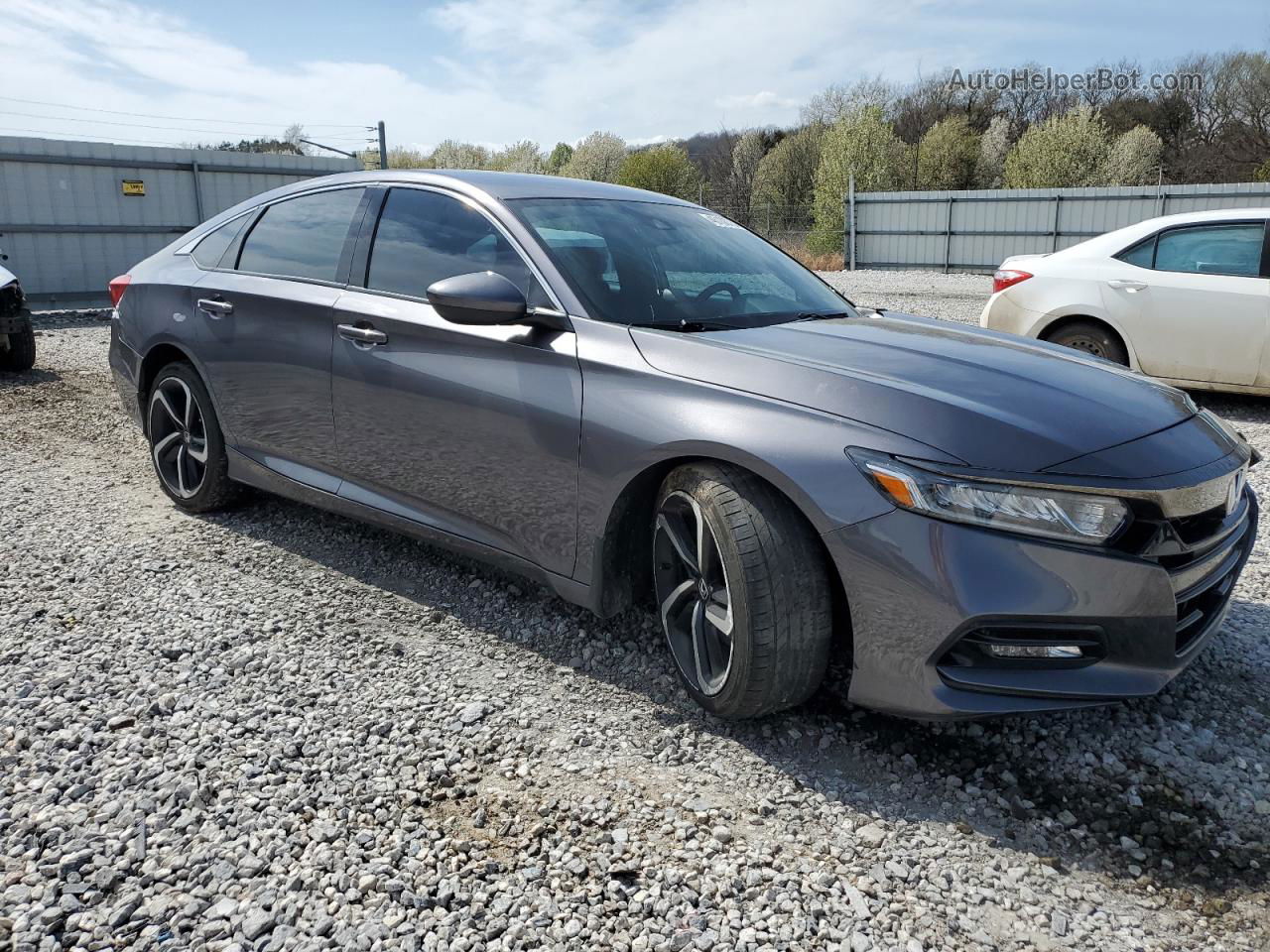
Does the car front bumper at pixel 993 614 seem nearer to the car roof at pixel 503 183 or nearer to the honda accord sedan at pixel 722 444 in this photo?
the honda accord sedan at pixel 722 444

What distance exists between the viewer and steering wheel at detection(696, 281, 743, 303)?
3402mm

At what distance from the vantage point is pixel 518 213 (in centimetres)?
343

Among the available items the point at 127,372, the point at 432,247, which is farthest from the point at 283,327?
the point at 127,372

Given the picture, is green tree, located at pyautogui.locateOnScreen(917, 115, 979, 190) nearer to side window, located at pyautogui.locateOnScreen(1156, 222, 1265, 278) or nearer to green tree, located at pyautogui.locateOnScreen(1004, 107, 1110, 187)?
green tree, located at pyautogui.locateOnScreen(1004, 107, 1110, 187)

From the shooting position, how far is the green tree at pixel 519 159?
208 ft

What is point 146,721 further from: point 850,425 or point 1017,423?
point 1017,423

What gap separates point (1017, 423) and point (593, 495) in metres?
1.21

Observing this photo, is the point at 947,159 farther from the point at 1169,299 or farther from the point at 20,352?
the point at 20,352

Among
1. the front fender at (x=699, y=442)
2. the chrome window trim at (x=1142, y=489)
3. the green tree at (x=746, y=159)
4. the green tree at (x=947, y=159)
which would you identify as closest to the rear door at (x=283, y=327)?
the front fender at (x=699, y=442)

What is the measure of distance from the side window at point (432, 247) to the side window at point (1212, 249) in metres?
5.89

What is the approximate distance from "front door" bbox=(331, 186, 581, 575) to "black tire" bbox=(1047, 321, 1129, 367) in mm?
5461

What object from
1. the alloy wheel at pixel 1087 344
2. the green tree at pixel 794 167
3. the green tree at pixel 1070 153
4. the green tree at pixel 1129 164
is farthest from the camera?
the green tree at pixel 794 167

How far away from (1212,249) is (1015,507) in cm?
612

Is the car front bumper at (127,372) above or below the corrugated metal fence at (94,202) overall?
below
